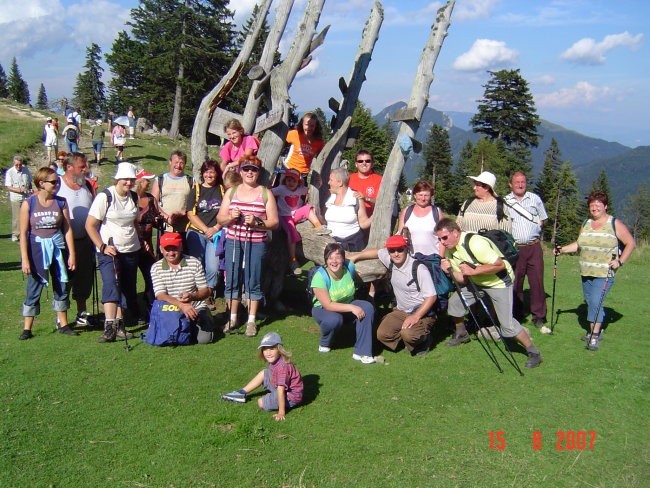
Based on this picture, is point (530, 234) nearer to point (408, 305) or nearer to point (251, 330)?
point (408, 305)

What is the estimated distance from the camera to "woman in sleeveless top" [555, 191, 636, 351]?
7094mm

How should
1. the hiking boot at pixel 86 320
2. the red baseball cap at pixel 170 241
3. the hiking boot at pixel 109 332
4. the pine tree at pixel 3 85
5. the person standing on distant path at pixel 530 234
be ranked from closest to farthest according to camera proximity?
the red baseball cap at pixel 170 241 < the hiking boot at pixel 109 332 < the hiking boot at pixel 86 320 < the person standing on distant path at pixel 530 234 < the pine tree at pixel 3 85

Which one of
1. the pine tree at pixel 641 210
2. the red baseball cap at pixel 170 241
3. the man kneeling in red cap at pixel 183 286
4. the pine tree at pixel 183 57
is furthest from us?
the pine tree at pixel 641 210

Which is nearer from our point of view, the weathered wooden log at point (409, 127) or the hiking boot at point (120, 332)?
the hiking boot at point (120, 332)

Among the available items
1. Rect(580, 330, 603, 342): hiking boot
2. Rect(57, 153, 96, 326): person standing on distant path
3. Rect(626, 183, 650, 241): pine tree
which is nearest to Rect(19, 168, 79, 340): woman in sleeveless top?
Rect(57, 153, 96, 326): person standing on distant path

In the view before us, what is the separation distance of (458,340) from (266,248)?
2.73 metres

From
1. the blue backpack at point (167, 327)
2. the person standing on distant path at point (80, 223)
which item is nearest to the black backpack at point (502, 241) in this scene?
the blue backpack at point (167, 327)

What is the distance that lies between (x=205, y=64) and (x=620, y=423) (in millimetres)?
39117

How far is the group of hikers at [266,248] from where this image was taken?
6.62 metres

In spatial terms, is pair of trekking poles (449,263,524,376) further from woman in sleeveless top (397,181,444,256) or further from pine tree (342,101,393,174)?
pine tree (342,101,393,174)

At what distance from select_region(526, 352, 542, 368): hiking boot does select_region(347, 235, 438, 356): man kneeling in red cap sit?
116cm

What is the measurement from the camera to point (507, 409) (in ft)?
17.9

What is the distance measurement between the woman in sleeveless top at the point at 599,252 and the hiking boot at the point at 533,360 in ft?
3.52

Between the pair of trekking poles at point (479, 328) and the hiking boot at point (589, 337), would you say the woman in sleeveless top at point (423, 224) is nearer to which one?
the pair of trekking poles at point (479, 328)
